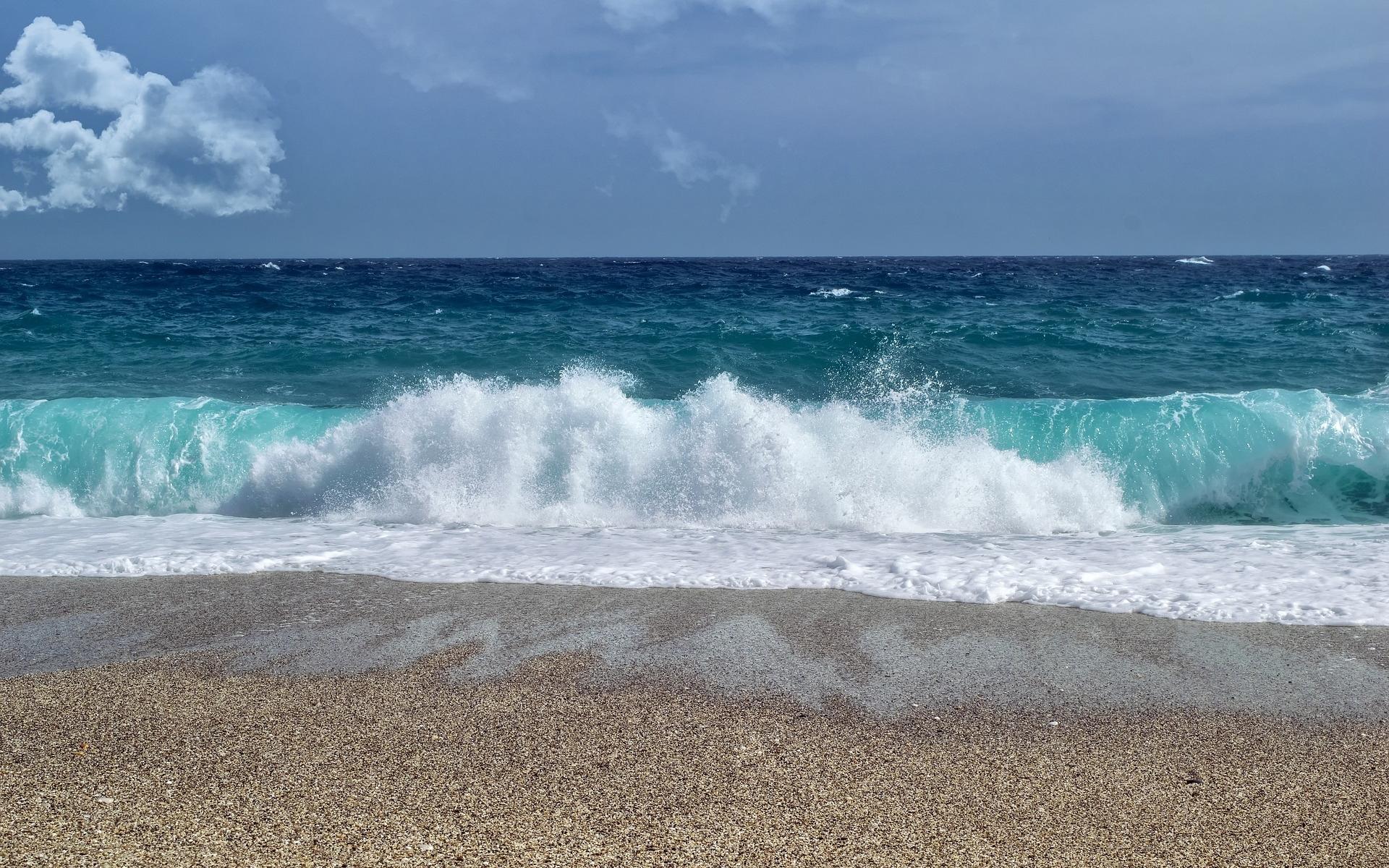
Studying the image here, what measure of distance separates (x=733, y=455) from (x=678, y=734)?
15.2 feet

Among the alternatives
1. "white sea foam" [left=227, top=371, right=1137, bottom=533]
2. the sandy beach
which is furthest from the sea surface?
the sandy beach

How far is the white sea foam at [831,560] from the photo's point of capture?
5.17 meters

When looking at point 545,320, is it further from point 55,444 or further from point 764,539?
point 764,539

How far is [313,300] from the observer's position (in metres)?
21.1

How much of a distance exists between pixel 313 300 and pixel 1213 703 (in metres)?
20.4

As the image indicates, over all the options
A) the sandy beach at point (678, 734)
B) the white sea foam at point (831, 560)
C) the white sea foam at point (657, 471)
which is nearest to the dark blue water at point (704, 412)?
the white sea foam at point (657, 471)

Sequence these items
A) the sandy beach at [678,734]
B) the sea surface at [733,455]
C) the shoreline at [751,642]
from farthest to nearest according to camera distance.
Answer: the sea surface at [733,455], the shoreline at [751,642], the sandy beach at [678,734]

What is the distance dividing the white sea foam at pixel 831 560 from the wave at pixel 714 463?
0.62m

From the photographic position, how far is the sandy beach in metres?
2.73

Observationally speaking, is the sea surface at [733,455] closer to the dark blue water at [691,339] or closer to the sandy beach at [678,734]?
the dark blue water at [691,339]

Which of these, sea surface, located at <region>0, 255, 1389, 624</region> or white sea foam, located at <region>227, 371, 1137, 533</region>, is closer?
sea surface, located at <region>0, 255, 1389, 624</region>

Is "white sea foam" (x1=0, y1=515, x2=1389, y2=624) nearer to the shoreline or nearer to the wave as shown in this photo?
the shoreline

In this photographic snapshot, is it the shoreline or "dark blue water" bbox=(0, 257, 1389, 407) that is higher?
"dark blue water" bbox=(0, 257, 1389, 407)

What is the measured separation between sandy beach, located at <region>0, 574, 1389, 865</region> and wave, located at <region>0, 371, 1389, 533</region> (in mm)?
2691
